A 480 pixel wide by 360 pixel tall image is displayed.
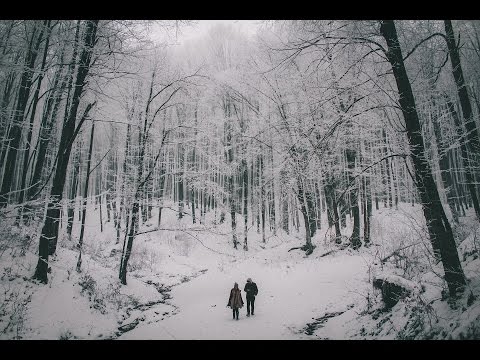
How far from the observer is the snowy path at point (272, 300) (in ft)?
26.5

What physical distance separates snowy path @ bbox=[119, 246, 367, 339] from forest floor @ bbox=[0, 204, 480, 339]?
4 cm

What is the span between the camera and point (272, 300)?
35.4ft

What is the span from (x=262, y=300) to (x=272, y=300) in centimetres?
47

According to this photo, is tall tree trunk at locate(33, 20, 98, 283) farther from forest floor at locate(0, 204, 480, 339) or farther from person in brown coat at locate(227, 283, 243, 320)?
person in brown coat at locate(227, 283, 243, 320)

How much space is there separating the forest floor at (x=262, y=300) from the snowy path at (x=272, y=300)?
0.04 m

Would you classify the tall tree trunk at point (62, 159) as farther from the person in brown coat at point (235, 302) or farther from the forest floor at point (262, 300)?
the person in brown coat at point (235, 302)

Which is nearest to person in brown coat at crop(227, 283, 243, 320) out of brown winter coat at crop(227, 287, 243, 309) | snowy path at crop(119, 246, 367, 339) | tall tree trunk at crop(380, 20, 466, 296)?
brown winter coat at crop(227, 287, 243, 309)

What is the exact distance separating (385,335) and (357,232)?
825 centimetres

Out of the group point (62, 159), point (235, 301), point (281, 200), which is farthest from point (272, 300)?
point (62, 159)

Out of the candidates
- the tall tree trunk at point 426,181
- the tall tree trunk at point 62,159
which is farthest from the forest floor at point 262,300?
the tall tree trunk at point 62,159

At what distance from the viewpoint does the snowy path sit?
808cm
